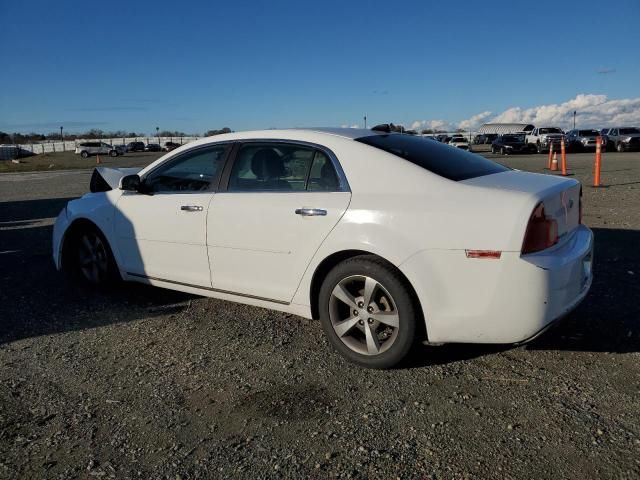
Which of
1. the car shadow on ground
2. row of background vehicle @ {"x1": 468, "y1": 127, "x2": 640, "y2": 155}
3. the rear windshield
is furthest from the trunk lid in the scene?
row of background vehicle @ {"x1": 468, "y1": 127, "x2": 640, "y2": 155}

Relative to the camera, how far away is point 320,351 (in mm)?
3924

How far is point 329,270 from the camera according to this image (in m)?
3.71

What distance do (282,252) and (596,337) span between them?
233 centimetres

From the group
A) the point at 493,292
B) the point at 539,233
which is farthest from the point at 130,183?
the point at 539,233

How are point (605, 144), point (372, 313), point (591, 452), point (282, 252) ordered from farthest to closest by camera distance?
point (605, 144) → point (282, 252) → point (372, 313) → point (591, 452)

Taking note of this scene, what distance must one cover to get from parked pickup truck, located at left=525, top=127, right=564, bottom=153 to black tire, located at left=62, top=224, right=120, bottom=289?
37.4 m

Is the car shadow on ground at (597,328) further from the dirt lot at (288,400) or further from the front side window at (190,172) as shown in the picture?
the front side window at (190,172)

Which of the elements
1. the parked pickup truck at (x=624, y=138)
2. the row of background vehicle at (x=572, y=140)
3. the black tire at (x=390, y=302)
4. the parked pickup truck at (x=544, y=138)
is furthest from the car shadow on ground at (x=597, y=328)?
the parked pickup truck at (x=544, y=138)

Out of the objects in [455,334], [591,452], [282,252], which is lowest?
[591,452]

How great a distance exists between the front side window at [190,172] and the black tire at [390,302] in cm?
138

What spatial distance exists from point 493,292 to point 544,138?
4057 cm

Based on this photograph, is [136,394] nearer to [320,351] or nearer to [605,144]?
[320,351]

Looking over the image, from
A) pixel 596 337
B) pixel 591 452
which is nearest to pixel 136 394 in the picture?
pixel 591 452

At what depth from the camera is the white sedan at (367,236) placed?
3.09 meters
